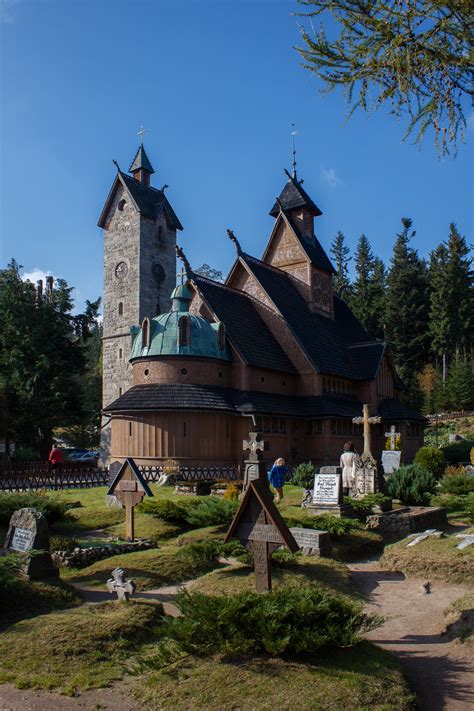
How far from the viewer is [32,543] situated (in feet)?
37.6

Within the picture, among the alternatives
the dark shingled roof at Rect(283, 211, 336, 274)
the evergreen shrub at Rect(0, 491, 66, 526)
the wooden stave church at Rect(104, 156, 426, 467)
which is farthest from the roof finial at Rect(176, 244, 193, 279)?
the evergreen shrub at Rect(0, 491, 66, 526)

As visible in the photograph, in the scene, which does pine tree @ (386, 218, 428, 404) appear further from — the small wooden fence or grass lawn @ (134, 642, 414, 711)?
grass lawn @ (134, 642, 414, 711)

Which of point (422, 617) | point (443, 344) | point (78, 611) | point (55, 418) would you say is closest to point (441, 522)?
point (422, 617)

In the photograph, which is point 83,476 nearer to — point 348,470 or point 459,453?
point 348,470

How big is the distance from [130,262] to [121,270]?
1281 millimetres

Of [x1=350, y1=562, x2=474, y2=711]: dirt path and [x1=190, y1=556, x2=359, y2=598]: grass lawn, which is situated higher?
[x1=190, y1=556, x2=359, y2=598]: grass lawn

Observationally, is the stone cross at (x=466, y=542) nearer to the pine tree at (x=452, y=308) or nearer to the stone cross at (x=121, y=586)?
the stone cross at (x=121, y=586)

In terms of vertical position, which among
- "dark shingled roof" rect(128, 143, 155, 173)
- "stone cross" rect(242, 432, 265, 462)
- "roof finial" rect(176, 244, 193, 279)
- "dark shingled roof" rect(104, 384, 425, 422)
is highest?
"dark shingled roof" rect(128, 143, 155, 173)

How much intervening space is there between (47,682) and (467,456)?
3816cm

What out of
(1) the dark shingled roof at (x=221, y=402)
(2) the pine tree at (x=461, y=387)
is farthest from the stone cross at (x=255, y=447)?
(2) the pine tree at (x=461, y=387)

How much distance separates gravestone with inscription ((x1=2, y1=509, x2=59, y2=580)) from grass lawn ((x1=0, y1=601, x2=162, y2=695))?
5.76ft

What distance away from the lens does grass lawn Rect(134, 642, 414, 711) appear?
6.31 meters

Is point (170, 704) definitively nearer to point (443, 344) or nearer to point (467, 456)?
point (467, 456)

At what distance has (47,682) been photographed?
23.3 feet
